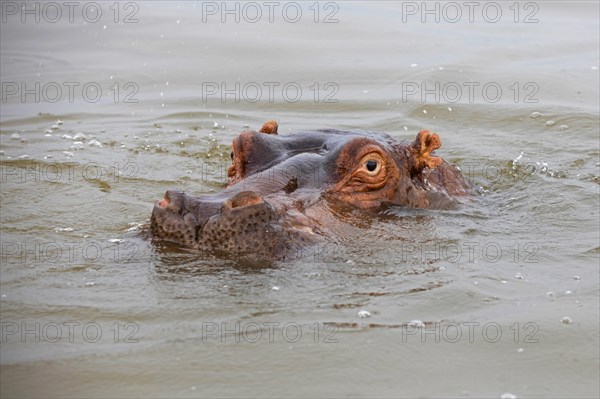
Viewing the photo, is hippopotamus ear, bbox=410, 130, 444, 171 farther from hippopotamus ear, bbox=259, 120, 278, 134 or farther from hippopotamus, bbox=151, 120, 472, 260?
hippopotamus ear, bbox=259, 120, 278, 134

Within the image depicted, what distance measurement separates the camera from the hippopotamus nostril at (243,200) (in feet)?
21.8

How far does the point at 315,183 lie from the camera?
303 inches

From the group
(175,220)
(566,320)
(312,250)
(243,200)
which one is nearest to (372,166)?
(312,250)

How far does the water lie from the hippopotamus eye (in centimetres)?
32

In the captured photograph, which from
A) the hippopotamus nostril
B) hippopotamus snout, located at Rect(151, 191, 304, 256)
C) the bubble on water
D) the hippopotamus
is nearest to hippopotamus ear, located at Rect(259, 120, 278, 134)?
the hippopotamus

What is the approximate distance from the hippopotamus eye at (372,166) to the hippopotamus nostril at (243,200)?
51.3 inches

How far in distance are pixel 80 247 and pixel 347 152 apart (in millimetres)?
1973

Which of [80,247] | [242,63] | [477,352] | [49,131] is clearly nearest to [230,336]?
[477,352]

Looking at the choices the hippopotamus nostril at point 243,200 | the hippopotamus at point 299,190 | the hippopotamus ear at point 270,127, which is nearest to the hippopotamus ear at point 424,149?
the hippopotamus at point 299,190

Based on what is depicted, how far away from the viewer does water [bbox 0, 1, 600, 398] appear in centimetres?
571

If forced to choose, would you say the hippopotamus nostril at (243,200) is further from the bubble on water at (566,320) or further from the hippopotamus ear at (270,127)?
the hippopotamus ear at (270,127)

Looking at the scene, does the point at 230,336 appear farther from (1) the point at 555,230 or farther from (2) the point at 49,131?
(2) the point at 49,131

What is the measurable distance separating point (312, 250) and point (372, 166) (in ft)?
3.60

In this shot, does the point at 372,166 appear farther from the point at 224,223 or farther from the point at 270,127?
the point at 224,223
